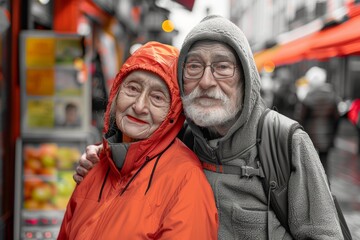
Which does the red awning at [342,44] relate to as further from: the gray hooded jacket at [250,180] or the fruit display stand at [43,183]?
the gray hooded jacket at [250,180]

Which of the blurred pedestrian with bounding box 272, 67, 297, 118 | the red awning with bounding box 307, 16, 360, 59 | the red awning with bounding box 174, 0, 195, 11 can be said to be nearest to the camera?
the red awning with bounding box 174, 0, 195, 11

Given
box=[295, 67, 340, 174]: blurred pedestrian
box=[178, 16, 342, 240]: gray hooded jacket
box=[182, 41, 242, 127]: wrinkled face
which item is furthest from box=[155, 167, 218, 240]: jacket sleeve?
box=[295, 67, 340, 174]: blurred pedestrian

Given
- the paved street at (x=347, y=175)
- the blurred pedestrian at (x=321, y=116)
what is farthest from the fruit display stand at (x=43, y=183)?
the blurred pedestrian at (x=321, y=116)

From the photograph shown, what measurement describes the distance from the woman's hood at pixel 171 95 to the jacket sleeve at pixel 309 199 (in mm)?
498

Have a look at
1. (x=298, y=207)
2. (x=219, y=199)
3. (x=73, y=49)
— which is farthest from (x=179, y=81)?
(x=73, y=49)

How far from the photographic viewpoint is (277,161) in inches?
89.0

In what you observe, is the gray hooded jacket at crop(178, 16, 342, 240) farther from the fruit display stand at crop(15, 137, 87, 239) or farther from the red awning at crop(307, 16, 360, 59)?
the red awning at crop(307, 16, 360, 59)

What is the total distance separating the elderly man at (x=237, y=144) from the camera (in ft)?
7.23

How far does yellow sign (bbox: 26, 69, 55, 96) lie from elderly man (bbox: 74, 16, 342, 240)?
319 cm

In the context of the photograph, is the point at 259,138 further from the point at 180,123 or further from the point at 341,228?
the point at 341,228

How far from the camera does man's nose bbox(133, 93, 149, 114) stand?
2270mm

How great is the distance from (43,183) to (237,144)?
3.29m

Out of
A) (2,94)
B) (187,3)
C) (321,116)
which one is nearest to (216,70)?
(187,3)

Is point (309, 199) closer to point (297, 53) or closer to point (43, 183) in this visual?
point (43, 183)
